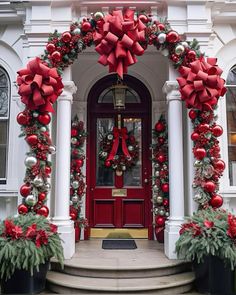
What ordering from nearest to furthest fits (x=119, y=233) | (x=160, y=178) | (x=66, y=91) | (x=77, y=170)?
(x=66, y=91), (x=160, y=178), (x=77, y=170), (x=119, y=233)

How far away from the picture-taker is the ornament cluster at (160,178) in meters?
5.82

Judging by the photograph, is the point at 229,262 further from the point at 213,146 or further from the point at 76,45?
the point at 76,45

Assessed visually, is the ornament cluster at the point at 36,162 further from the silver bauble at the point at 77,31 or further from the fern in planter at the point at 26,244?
the silver bauble at the point at 77,31

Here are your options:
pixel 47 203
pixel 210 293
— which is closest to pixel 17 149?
pixel 47 203

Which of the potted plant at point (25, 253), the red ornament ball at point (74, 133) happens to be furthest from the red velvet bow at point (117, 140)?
the potted plant at point (25, 253)

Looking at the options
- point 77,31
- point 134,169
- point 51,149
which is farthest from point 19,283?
point 77,31

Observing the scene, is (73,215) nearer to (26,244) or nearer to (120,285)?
(26,244)

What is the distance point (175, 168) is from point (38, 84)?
8.28 feet

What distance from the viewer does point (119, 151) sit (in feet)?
21.2

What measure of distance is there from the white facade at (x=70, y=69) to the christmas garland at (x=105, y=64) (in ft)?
0.95

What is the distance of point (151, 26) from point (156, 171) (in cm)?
265

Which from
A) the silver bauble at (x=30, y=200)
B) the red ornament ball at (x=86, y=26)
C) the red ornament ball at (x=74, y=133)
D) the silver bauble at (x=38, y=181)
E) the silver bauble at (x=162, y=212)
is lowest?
the silver bauble at (x=162, y=212)

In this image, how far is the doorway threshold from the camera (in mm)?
6309

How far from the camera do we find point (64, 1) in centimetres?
525
